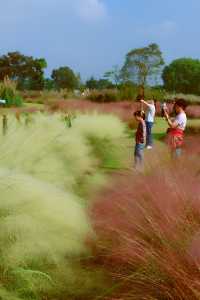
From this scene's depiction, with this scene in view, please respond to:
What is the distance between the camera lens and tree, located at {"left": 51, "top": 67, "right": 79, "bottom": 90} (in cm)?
5481

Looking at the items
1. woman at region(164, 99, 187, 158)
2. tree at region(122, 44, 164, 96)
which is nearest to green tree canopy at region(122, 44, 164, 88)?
tree at region(122, 44, 164, 96)

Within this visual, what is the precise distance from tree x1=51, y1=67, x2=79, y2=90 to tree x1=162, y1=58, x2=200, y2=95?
11.1 metres

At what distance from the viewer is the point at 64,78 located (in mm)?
56250

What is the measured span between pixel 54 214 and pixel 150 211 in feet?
1.73

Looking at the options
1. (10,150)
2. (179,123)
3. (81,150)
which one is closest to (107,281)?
(10,150)

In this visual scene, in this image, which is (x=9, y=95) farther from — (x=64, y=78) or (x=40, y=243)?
(x=64, y=78)

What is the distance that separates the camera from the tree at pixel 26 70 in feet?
172

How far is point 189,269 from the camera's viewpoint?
268 cm

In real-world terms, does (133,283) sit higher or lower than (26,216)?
lower

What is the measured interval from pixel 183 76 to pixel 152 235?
62.9 meters

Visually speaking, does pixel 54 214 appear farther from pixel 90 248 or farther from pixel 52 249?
pixel 90 248

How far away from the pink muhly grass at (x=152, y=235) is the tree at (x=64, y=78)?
5033cm

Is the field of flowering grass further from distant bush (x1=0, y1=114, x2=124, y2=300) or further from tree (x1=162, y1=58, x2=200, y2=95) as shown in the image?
tree (x1=162, y1=58, x2=200, y2=95)

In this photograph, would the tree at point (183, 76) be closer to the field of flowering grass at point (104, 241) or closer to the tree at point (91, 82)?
the tree at point (91, 82)
